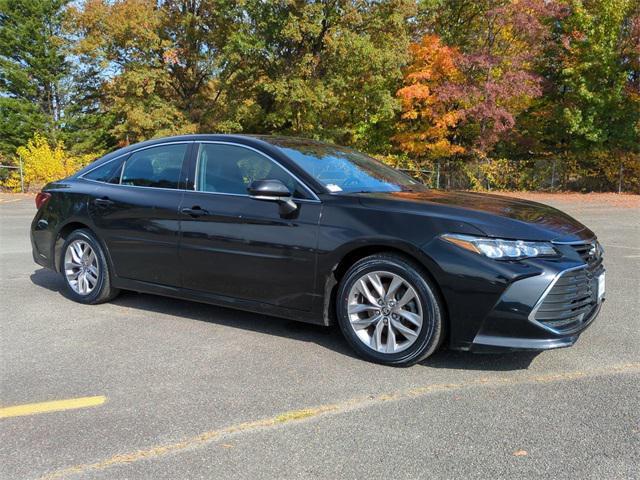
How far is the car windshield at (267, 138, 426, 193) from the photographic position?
14.4 feet

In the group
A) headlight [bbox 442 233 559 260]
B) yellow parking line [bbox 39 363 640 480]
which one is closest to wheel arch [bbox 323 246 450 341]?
headlight [bbox 442 233 559 260]

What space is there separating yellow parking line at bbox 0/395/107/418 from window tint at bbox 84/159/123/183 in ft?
8.21

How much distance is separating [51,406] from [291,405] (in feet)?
4.58

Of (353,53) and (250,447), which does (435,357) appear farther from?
(353,53)

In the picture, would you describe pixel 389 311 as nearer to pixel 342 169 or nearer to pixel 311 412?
pixel 311 412

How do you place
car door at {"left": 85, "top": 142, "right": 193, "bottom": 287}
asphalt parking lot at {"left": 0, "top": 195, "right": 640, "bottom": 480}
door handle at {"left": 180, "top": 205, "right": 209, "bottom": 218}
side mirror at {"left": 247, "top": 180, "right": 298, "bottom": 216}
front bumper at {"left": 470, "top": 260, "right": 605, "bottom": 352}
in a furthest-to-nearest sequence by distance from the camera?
car door at {"left": 85, "top": 142, "right": 193, "bottom": 287} < door handle at {"left": 180, "top": 205, "right": 209, "bottom": 218} < side mirror at {"left": 247, "top": 180, "right": 298, "bottom": 216} < front bumper at {"left": 470, "top": 260, "right": 605, "bottom": 352} < asphalt parking lot at {"left": 0, "top": 195, "right": 640, "bottom": 480}

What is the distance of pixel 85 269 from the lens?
545 centimetres

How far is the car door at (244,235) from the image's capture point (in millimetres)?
4117

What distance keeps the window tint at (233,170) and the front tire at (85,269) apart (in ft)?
4.53

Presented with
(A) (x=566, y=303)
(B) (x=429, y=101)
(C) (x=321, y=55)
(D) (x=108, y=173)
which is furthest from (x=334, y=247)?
(C) (x=321, y=55)

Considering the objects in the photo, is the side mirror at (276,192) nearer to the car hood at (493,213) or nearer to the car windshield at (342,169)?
the car windshield at (342,169)

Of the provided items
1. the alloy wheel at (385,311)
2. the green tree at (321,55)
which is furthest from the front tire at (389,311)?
the green tree at (321,55)

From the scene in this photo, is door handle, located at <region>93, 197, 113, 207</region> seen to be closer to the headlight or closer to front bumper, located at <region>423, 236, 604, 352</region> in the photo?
front bumper, located at <region>423, 236, 604, 352</region>

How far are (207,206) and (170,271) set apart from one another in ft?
2.23
